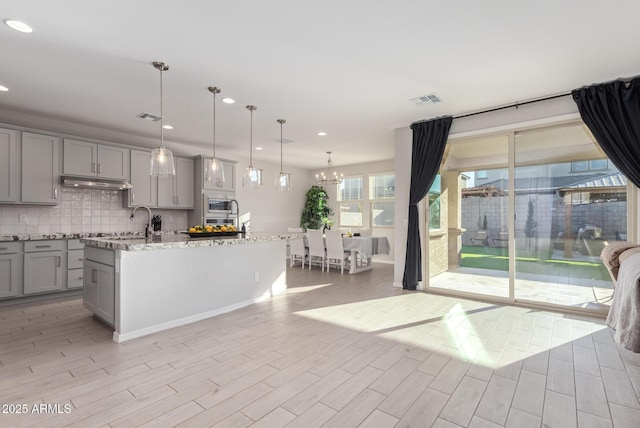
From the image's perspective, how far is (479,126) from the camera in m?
4.47

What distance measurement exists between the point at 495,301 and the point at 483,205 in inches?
53.8

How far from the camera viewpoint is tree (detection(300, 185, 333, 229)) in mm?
8867

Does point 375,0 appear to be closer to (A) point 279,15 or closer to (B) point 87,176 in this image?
(A) point 279,15

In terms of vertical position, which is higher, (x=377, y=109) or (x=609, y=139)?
(x=377, y=109)

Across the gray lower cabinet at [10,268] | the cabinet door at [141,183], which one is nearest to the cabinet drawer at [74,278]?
the gray lower cabinet at [10,268]

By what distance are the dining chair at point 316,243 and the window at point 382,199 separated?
234 centimetres

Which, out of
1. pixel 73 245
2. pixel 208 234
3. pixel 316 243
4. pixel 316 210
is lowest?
pixel 316 243

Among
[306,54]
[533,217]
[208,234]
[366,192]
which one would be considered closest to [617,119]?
[533,217]

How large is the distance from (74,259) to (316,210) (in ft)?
18.3

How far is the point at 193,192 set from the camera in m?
6.44

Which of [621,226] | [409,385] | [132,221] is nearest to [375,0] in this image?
[409,385]

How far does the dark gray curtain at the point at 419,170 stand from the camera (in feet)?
15.5

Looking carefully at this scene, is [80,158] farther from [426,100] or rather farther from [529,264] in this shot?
[529,264]

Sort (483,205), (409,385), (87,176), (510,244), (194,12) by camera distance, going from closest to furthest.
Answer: (409,385) → (194,12) → (510,244) → (483,205) → (87,176)
